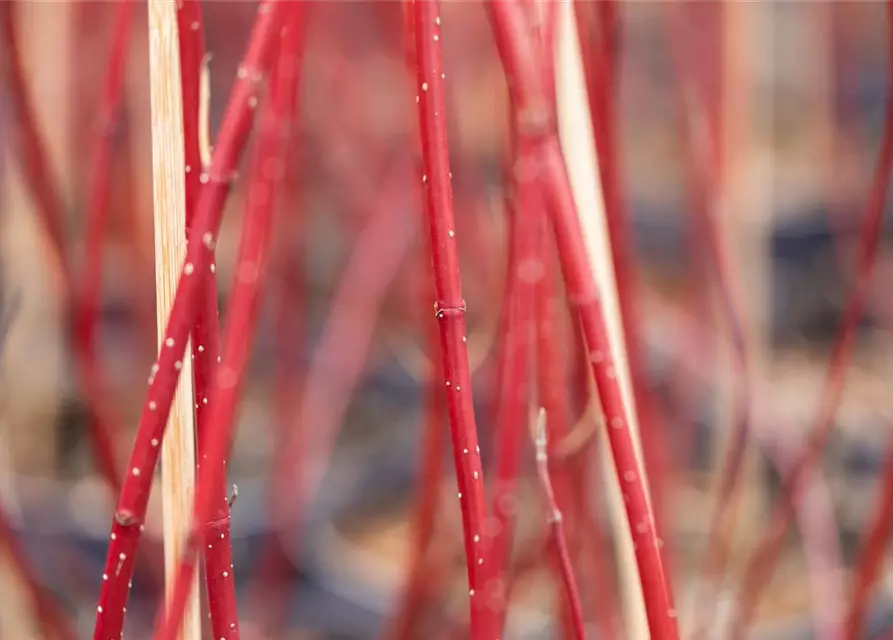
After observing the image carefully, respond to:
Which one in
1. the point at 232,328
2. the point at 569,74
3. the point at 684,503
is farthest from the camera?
the point at 684,503

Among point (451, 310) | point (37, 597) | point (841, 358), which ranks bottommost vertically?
point (37, 597)

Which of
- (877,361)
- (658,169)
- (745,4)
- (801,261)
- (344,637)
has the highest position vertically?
Result: (745,4)

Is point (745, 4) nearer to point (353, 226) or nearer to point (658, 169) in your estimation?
point (658, 169)

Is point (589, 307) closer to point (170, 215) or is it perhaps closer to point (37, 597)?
point (170, 215)

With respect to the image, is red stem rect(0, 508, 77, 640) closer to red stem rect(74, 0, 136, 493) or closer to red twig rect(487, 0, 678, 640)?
red stem rect(74, 0, 136, 493)

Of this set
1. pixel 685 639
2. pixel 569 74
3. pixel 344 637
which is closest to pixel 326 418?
pixel 344 637

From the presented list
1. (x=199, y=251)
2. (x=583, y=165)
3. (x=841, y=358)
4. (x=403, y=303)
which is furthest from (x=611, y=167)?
(x=403, y=303)

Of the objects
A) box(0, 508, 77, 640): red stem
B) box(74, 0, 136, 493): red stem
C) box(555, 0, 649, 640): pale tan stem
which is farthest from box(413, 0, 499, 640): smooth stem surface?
box(0, 508, 77, 640): red stem
